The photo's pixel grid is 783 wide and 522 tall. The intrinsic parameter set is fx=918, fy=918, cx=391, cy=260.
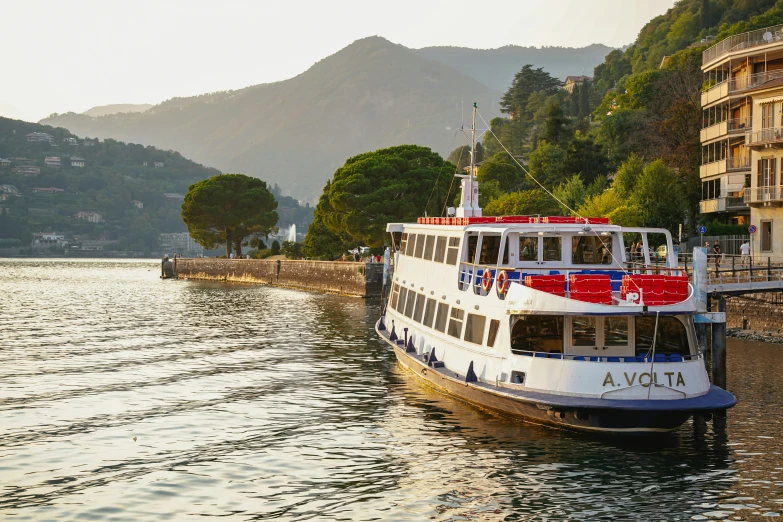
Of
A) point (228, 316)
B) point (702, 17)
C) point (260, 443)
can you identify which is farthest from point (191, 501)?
point (702, 17)

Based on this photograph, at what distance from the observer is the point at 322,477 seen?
23.6 metres

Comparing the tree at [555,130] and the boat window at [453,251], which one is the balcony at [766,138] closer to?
the boat window at [453,251]

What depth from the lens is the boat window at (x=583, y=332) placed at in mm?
27469

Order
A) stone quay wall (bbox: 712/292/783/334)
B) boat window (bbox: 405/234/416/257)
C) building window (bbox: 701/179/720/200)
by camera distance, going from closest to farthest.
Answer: boat window (bbox: 405/234/416/257), stone quay wall (bbox: 712/292/783/334), building window (bbox: 701/179/720/200)

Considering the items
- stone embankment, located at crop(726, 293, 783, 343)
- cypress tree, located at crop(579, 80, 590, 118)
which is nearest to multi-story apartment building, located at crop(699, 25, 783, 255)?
stone embankment, located at crop(726, 293, 783, 343)

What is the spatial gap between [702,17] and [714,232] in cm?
9392

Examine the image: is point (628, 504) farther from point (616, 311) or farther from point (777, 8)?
point (777, 8)

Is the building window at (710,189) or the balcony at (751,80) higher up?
the balcony at (751,80)

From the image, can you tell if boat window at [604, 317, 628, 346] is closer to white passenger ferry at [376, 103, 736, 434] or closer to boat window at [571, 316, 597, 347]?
white passenger ferry at [376, 103, 736, 434]

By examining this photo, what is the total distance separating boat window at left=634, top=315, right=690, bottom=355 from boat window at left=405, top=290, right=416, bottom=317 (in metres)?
12.6

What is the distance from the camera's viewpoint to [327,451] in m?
26.3

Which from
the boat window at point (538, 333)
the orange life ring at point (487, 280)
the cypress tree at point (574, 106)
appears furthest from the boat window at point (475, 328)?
the cypress tree at point (574, 106)

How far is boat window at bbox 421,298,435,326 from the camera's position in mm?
35250

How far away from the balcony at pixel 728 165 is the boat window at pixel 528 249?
49359 mm
